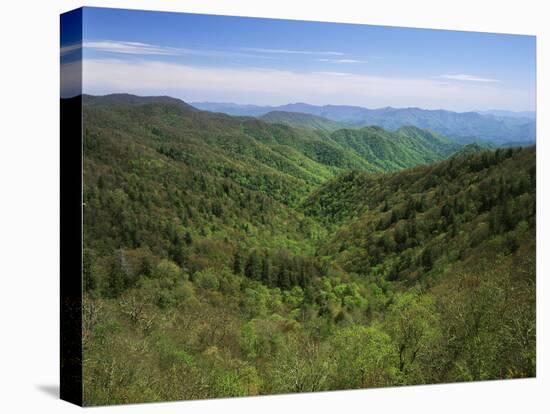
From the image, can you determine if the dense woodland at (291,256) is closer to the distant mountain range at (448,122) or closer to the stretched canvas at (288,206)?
the stretched canvas at (288,206)

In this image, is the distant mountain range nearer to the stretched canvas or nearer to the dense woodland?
the stretched canvas

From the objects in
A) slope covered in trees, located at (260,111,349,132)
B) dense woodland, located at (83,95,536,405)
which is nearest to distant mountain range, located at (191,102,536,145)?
slope covered in trees, located at (260,111,349,132)

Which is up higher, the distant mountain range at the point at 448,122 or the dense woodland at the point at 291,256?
the distant mountain range at the point at 448,122

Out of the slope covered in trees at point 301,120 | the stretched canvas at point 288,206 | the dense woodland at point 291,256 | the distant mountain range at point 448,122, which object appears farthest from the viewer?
the distant mountain range at point 448,122

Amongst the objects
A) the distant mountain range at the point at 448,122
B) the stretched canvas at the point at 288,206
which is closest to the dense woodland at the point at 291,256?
the stretched canvas at the point at 288,206

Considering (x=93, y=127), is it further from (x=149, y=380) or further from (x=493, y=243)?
(x=493, y=243)
